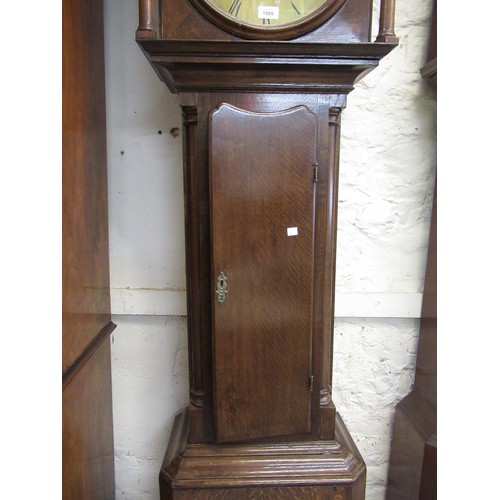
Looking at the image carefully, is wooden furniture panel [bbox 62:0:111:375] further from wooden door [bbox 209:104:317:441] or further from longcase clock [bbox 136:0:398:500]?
wooden door [bbox 209:104:317:441]

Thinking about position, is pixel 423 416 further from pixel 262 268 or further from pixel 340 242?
pixel 262 268

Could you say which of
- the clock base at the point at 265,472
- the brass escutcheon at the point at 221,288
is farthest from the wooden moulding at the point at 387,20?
the clock base at the point at 265,472

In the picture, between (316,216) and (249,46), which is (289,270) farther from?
(249,46)

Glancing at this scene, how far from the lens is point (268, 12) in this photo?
0.81 m

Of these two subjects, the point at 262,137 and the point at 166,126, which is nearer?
the point at 262,137

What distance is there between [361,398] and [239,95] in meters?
1.00

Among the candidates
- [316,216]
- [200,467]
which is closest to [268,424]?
[200,467]

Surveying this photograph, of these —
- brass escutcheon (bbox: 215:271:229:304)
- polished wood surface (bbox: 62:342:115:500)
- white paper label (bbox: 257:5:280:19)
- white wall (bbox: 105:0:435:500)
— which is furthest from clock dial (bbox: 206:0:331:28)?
polished wood surface (bbox: 62:342:115:500)

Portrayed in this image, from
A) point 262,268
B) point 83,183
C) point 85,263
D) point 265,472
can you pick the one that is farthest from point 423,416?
point 83,183

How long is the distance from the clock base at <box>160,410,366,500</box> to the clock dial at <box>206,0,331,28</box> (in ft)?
3.02

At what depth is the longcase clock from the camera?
804 millimetres

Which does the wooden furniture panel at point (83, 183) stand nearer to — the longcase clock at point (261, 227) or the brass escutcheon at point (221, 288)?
the longcase clock at point (261, 227)

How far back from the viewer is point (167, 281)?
4.02 ft

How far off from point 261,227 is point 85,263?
1.57ft
